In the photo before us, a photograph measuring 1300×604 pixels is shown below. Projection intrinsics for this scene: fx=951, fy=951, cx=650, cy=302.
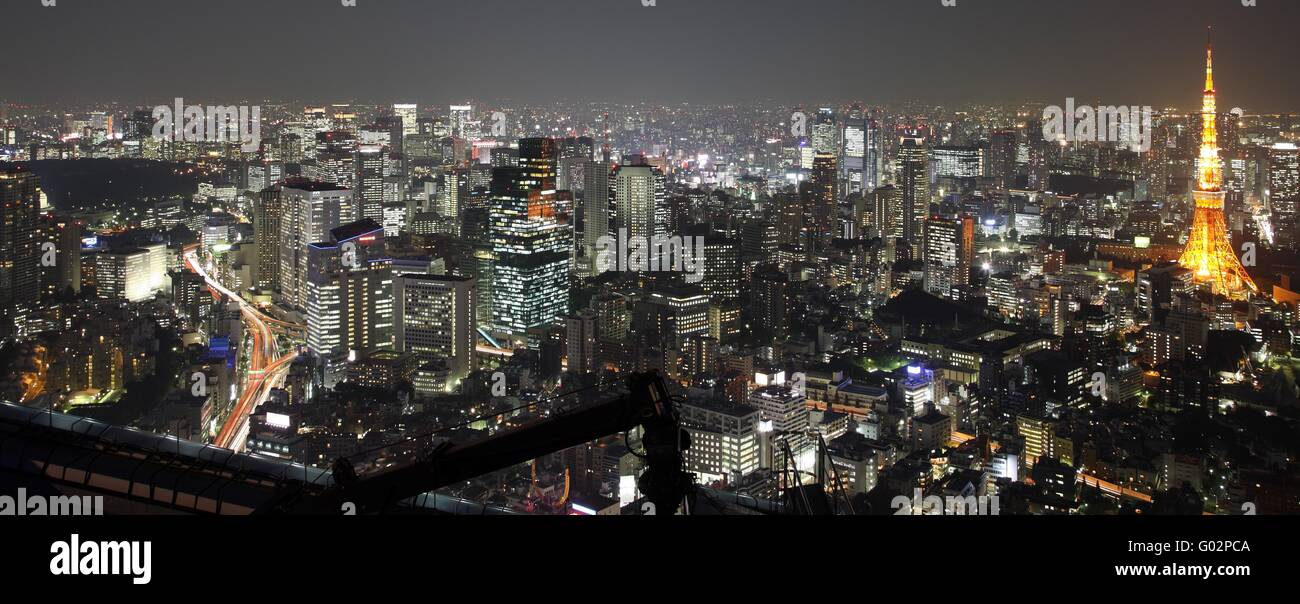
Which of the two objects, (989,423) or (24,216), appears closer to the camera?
(989,423)

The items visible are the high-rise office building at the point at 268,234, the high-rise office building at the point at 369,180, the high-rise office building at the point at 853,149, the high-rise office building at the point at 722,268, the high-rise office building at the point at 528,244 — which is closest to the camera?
the high-rise office building at the point at 528,244

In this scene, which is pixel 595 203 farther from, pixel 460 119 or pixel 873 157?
pixel 873 157

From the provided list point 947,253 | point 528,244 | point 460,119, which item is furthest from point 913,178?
point 460,119

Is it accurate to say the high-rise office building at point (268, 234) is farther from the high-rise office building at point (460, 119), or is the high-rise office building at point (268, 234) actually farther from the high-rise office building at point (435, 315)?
the high-rise office building at point (460, 119)

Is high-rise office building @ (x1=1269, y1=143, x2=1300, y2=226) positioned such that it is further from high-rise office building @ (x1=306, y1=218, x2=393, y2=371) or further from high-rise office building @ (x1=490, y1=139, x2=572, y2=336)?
high-rise office building @ (x1=306, y1=218, x2=393, y2=371)

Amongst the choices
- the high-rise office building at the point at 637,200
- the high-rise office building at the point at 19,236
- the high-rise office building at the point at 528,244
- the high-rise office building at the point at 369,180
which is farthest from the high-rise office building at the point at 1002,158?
the high-rise office building at the point at 19,236

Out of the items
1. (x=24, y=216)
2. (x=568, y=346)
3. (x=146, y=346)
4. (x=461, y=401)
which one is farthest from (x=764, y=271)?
(x=24, y=216)
